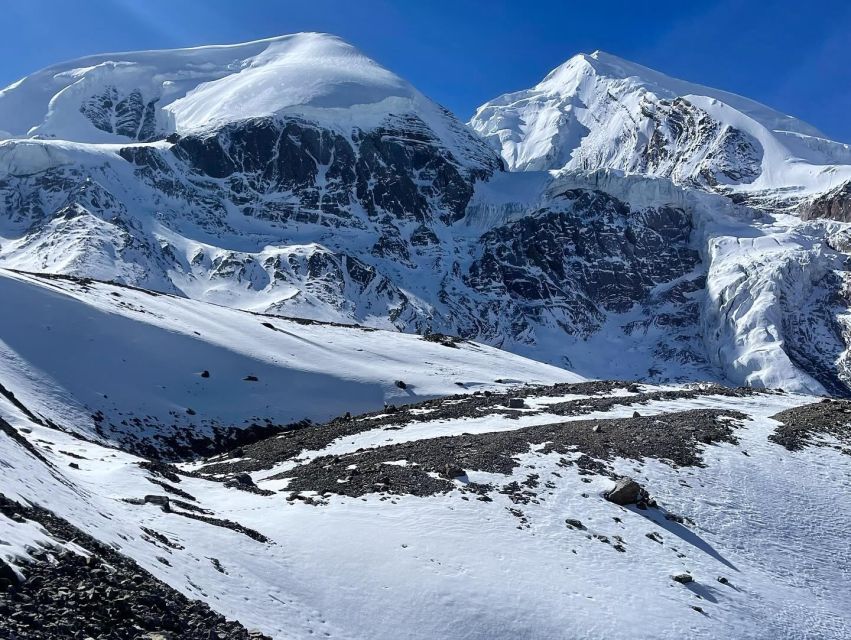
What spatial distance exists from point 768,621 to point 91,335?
4134 cm

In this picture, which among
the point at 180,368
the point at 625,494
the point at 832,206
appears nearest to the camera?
the point at 625,494

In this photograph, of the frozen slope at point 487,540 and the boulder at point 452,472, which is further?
the boulder at point 452,472

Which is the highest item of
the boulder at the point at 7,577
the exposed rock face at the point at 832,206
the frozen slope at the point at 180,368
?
the exposed rock face at the point at 832,206

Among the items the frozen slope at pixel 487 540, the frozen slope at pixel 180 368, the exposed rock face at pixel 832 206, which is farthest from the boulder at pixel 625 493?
the exposed rock face at pixel 832 206

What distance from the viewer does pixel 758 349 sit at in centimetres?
14762

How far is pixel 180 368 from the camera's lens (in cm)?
4553

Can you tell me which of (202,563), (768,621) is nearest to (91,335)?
(202,563)

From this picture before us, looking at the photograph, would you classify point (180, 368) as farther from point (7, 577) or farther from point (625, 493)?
point (7, 577)

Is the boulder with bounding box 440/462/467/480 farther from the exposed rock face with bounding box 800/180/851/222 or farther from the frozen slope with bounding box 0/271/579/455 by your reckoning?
the exposed rock face with bounding box 800/180/851/222

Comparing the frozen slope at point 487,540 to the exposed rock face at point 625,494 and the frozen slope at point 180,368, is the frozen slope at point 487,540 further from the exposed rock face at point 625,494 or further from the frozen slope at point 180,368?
the frozen slope at point 180,368

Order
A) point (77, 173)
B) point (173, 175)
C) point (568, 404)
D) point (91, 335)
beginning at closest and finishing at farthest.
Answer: point (568, 404) → point (91, 335) → point (77, 173) → point (173, 175)

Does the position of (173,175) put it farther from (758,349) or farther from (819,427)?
(819,427)

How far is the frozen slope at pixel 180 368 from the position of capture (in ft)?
123

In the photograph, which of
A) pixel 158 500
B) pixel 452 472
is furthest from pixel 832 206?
pixel 158 500
